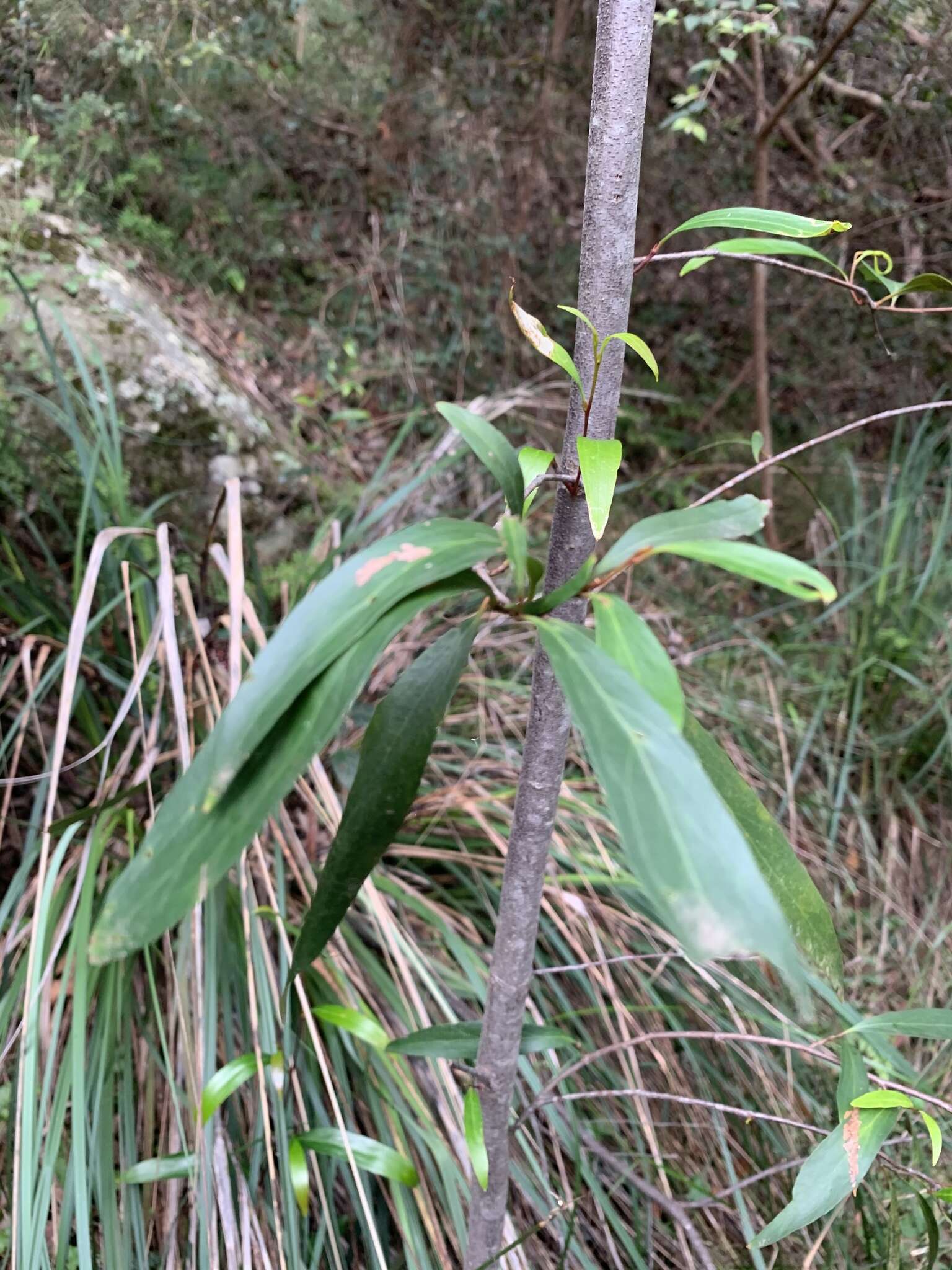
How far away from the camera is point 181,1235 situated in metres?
0.79

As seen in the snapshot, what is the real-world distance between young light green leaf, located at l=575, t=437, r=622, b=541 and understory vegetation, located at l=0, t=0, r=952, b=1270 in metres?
0.18

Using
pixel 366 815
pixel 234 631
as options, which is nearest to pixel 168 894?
pixel 366 815

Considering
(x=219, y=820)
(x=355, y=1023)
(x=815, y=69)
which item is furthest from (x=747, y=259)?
(x=815, y=69)

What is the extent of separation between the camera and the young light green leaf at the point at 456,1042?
580 millimetres

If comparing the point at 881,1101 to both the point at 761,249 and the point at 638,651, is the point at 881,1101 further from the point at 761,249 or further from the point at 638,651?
the point at 761,249

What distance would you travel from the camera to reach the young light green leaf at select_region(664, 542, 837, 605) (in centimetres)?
30

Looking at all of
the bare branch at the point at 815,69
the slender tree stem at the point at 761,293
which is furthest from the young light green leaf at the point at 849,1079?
the bare branch at the point at 815,69

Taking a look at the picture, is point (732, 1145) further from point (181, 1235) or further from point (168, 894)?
point (168, 894)

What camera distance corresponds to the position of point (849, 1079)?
500mm

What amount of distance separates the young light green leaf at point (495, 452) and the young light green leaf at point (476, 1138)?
1.33 ft

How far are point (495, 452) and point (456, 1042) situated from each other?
44cm

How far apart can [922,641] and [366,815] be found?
1.64 meters

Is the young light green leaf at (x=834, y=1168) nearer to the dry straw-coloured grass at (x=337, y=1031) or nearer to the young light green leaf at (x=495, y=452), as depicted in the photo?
the dry straw-coloured grass at (x=337, y=1031)

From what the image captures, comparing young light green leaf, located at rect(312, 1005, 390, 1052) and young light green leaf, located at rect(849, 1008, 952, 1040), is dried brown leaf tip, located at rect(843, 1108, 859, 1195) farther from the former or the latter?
young light green leaf, located at rect(312, 1005, 390, 1052)
